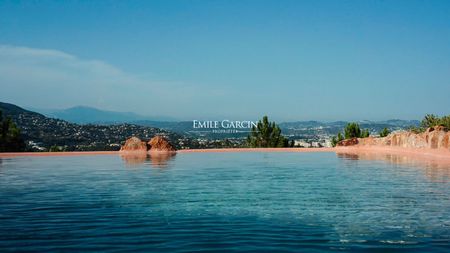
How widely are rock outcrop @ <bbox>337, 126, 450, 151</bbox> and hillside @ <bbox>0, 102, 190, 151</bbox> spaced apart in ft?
81.9

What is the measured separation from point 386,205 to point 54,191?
979cm

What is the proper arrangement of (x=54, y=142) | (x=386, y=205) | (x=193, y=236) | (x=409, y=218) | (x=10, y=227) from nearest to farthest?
(x=193, y=236) → (x=10, y=227) → (x=409, y=218) → (x=386, y=205) → (x=54, y=142)

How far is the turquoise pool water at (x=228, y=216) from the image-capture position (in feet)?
27.2

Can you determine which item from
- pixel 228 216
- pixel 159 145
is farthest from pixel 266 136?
pixel 228 216

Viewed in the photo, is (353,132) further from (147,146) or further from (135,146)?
(135,146)

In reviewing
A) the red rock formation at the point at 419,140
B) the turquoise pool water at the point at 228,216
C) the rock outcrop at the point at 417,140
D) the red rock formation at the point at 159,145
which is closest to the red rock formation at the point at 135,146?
the red rock formation at the point at 159,145

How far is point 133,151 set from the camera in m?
46.3

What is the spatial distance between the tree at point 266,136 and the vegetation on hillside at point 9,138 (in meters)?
26.5

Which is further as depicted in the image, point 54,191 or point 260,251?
point 54,191

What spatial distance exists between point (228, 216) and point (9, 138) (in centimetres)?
4690

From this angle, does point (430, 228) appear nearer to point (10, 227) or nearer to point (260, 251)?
point (260, 251)

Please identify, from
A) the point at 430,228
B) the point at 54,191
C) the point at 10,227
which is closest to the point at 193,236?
the point at 10,227

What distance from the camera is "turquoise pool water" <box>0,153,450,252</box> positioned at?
27.2ft

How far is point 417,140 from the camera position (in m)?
43.0
